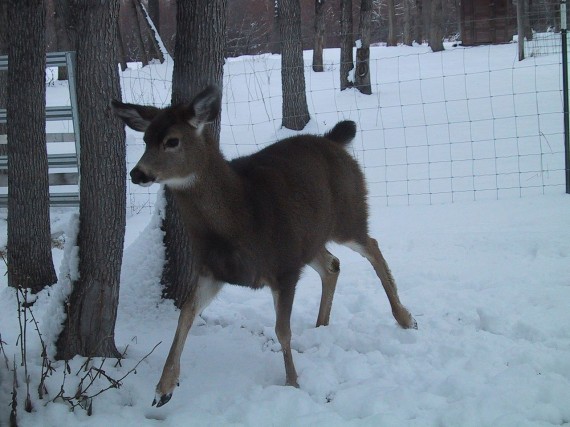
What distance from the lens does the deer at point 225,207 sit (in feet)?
12.7

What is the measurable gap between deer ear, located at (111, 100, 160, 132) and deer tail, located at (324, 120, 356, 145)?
5.60 feet

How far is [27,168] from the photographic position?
5375 mm

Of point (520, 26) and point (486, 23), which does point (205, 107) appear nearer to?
point (520, 26)

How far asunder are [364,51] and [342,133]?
10.6 meters

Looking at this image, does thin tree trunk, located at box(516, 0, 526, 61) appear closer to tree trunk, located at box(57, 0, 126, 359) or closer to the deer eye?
tree trunk, located at box(57, 0, 126, 359)

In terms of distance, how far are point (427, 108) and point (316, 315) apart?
32.8ft

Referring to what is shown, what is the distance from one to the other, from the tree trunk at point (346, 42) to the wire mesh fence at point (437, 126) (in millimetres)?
298

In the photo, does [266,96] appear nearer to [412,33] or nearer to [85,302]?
[85,302]

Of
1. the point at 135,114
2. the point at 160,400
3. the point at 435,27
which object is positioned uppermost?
the point at 435,27

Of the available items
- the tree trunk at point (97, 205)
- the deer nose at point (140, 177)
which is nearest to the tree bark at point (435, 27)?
the tree trunk at point (97, 205)

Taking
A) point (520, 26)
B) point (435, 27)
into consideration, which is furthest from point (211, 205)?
point (435, 27)

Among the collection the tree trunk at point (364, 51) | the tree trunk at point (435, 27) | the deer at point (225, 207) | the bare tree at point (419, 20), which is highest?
the bare tree at point (419, 20)

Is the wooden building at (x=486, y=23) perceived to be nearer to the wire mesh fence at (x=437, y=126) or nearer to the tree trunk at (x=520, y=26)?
the wire mesh fence at (x=437, y=126)

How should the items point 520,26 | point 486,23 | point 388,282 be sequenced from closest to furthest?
point 388,282
point 520,26
point 486,23
